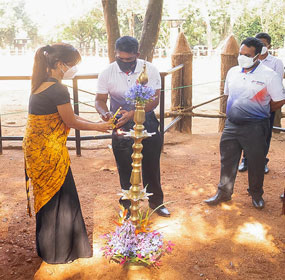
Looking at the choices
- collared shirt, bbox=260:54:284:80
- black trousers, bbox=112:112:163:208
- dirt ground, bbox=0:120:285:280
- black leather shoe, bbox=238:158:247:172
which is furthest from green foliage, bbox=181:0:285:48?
black trousers, bbox=112:112:163:208

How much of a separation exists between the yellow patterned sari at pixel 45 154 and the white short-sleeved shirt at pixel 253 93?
1869mm

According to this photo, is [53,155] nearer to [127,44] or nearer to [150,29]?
[127,44]

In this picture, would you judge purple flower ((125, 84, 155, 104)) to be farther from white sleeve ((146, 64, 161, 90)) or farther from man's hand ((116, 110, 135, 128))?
white sleeve ((146, 64, 161, 90))

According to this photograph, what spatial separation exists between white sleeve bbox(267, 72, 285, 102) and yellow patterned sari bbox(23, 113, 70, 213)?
2084 mm

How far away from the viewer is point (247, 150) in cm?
409

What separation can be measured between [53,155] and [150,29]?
4.83m

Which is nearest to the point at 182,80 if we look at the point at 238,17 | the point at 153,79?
the point at 153,79

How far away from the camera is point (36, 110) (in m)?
2.86

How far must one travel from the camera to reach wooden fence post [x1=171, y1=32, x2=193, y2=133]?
24.4 ft

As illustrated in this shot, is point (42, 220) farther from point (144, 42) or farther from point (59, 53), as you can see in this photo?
point (144, 42)

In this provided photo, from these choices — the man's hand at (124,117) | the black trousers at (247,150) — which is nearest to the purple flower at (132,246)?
the man's hand at (124,117)

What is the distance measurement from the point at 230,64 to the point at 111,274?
18.2 feet

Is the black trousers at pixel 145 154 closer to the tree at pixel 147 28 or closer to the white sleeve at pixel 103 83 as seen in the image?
the white sleeve at pixel 103 83

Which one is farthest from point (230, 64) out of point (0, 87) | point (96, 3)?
point (96, 3)
